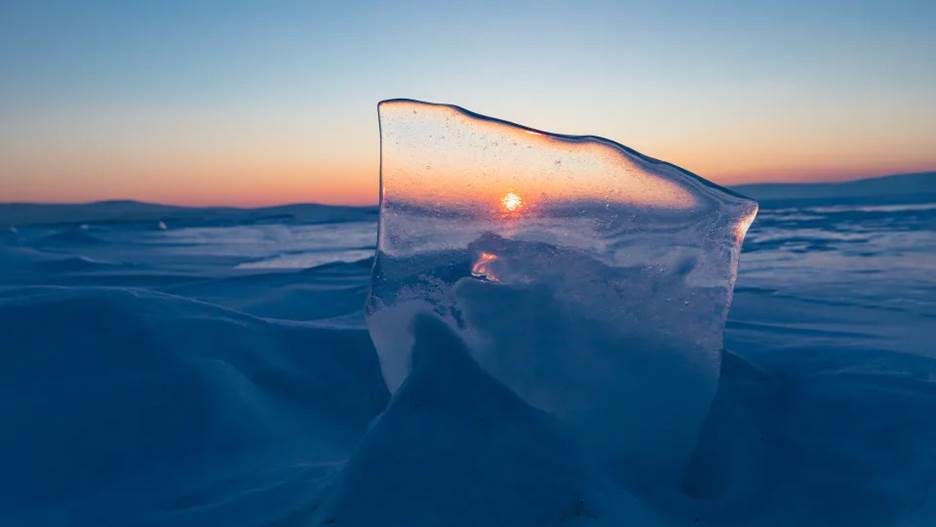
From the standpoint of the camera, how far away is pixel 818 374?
2176 millimetres

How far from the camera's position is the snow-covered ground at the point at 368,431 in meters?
1.22

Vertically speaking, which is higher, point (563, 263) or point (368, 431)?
point (563, 263)

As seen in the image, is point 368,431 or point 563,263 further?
point 563,263

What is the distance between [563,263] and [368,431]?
2.35 feet

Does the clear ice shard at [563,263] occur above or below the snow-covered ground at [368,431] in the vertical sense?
above

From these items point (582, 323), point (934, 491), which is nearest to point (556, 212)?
point (582, 323)

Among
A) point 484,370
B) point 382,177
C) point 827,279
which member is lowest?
point 827,279

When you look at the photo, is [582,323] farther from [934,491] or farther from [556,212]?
[934,491]

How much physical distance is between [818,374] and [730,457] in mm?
771

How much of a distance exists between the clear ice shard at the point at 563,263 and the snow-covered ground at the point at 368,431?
0.11 meters

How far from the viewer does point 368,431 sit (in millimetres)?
1297

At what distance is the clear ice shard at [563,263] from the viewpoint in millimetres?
1557

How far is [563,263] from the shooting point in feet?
5.55

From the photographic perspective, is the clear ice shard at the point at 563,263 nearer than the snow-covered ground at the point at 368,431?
No
